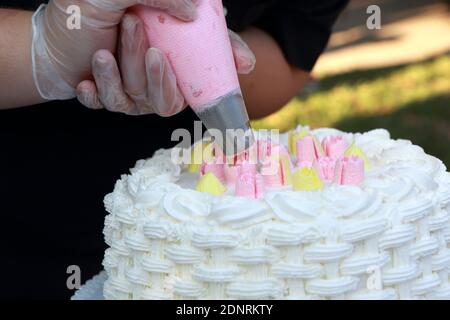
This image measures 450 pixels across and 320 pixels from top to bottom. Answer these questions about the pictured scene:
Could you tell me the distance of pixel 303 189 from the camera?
4.64ft

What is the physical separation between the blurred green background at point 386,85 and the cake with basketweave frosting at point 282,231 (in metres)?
2.26

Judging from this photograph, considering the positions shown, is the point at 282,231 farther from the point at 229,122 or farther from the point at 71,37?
the point at 71,37

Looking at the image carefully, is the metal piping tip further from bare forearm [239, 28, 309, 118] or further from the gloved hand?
bare forearm [239, 28, 309, 118]

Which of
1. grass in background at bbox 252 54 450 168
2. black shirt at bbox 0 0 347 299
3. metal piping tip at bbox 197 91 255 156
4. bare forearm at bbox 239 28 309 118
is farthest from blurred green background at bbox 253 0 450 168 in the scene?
metal piping tip at bbox 197 91 255 156

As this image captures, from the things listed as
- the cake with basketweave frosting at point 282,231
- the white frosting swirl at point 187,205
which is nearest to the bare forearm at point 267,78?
the cake with basketweave frosting at point 282,231

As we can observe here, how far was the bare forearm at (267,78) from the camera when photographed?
7.11 ft

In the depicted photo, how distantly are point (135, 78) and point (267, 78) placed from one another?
2.44ft

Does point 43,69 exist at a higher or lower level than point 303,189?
higher

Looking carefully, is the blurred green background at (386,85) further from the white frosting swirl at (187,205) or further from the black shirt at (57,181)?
the white frosting swirl at (187,205)

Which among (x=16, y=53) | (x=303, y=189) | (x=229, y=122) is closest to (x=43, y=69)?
(x=16, y=53)

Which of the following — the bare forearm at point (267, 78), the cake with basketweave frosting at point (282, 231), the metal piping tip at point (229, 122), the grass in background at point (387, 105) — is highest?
the grass in background at point (387, 105)

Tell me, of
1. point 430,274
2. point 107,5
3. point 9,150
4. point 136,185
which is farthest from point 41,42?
point 430,274

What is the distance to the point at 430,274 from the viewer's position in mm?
1387

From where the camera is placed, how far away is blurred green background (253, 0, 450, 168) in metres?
4.41
